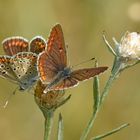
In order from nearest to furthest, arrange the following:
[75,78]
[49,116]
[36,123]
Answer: [75,78], [49,116], [36,123]

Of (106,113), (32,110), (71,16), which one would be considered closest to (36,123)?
(32,110)

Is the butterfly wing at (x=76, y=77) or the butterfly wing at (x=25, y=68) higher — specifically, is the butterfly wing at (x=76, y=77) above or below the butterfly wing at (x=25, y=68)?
below

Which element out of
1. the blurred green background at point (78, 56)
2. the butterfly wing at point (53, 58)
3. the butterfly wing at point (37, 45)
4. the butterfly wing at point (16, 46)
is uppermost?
the butterfly wing at point (16, 46)

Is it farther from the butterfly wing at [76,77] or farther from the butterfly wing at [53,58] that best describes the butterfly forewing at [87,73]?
the butterfly wing at [53,58]

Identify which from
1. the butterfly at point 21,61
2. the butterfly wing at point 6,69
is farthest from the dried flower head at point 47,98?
the butterfly wing at point 6,69

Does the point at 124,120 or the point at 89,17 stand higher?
the point at 89,17

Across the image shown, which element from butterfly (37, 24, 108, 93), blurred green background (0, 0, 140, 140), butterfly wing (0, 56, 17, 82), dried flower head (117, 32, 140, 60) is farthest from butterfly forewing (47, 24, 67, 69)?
blurred green background (0, 0, 140, 140)

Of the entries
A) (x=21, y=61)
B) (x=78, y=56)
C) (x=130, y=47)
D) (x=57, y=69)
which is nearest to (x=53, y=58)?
(x=57, y=69)

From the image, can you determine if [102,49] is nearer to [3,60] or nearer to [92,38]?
[92,38]
